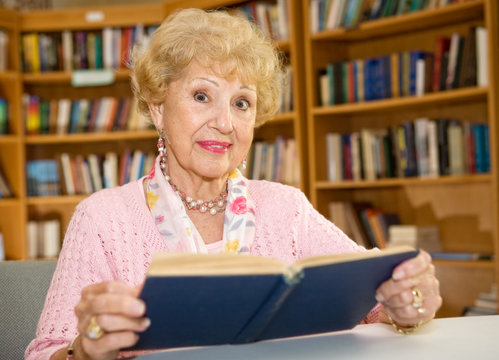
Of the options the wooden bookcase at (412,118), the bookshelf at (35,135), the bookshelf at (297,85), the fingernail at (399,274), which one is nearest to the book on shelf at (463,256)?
the wooden bookcase at (412,118)

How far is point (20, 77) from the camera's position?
165 inches

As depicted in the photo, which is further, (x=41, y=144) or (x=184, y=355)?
(x=41, y=144)

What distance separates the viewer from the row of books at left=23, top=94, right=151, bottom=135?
14.0 feet

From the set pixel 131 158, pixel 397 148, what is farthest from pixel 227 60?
pixel 131 158

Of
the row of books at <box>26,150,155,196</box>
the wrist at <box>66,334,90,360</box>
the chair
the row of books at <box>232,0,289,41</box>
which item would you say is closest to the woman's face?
the chair

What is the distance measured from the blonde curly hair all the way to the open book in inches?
28.5

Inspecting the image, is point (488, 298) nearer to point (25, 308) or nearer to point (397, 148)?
point (397, 148)

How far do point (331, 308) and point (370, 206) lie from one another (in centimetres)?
291

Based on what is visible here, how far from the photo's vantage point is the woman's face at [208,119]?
1524mm

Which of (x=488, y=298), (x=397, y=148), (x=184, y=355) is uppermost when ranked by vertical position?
(x=397, y=148)

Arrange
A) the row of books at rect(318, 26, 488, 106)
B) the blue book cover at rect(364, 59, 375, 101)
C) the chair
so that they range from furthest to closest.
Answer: the blue book cover at rect(364, 59, 375, 101) < the row of books at rect(318, 26, 488, 106) < the chair

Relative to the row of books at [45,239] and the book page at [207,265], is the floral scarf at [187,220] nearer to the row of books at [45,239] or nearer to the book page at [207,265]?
the book page at [207,265]

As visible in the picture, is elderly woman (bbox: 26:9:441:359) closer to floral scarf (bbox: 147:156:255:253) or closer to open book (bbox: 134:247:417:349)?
floral scarf (bbox: 147:156:255:253)

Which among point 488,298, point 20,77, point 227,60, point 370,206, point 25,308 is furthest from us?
point 20,77
